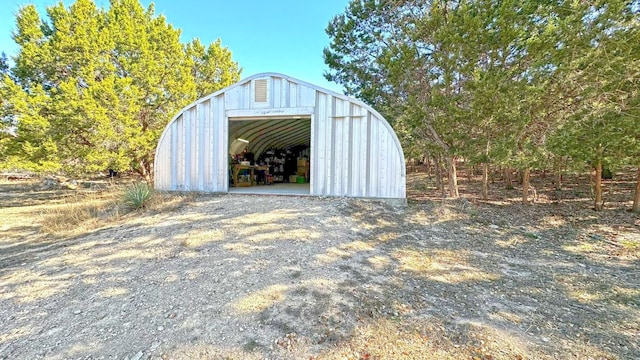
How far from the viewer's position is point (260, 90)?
25.7 feet

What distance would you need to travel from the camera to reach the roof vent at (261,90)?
782 cm

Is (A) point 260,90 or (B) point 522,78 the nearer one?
(B) point 522,78

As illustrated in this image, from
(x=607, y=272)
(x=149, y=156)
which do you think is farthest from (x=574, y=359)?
(x=149, y=156)

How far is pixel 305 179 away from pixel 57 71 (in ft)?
35.3

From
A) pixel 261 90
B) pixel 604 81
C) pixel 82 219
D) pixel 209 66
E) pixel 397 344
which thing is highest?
pixel 209 66

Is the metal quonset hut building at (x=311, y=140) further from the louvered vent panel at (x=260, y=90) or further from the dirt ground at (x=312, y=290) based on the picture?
the dirt ground at (x=312, y=290)

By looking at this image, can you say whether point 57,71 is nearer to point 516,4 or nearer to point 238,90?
point 238,90

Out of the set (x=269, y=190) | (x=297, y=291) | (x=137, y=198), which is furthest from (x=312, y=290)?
(x=269, y=190)

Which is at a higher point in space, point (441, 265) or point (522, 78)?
point (522, 78)

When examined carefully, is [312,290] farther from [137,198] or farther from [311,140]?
Answer: [137,198]

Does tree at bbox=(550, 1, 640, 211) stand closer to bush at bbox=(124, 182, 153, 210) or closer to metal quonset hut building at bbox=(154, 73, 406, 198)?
metal quonset hut building at bbox=(154, 73, 406, 198)

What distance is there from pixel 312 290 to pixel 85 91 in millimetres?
11320

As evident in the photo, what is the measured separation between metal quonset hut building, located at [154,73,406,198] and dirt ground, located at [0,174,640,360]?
1495mm

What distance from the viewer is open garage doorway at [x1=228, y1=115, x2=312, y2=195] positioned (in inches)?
388
